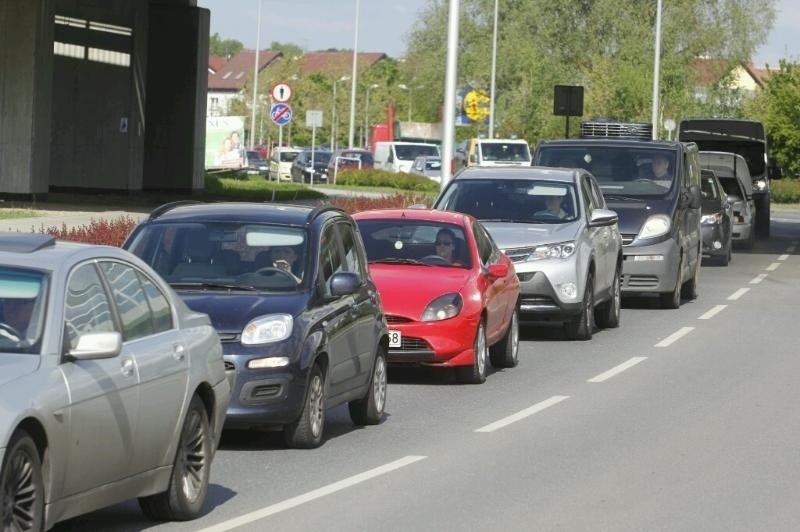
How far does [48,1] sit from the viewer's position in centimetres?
3931

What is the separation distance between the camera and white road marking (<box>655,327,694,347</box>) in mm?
20194

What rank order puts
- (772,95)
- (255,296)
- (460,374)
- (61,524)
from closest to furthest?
(61,524)
(255,296)
(460,374)
(772,95)

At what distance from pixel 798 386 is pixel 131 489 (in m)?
8.93

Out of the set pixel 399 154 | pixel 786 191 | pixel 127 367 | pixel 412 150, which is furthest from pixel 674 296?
pixel 412 150

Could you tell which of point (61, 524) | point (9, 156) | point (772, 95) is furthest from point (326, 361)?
point (772, 95)

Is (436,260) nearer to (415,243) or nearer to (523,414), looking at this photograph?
(415,243)

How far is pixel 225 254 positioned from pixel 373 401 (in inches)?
58.9

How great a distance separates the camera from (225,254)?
12.7 metres

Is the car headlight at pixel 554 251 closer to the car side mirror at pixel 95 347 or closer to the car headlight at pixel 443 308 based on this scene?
the car headlight at pixel 443 308

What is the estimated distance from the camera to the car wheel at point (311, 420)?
11836 millimetres

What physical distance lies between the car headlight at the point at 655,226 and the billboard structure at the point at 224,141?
51007mm

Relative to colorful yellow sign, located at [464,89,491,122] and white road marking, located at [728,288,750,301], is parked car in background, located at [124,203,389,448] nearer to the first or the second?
white road marking, located at [728,288,750,301]

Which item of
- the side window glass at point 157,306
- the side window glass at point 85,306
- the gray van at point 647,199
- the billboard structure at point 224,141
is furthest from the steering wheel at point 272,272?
the billboard structure at point 224,141

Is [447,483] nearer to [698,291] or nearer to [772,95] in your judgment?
[698,291]
